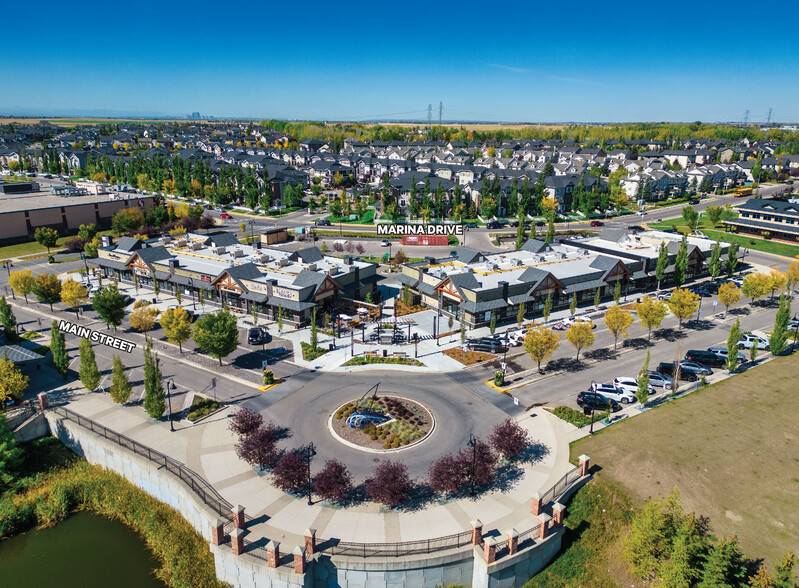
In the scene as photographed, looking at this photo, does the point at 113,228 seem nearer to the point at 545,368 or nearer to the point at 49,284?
the point at 49,284

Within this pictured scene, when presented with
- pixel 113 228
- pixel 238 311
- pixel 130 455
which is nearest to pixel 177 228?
pixel 113 228

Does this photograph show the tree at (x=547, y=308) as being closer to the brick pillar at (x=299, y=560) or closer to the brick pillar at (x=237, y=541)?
the brick pillar at (x=299, y=560)

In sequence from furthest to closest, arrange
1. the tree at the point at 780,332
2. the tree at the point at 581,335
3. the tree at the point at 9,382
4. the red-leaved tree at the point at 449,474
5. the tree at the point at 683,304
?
the tree at the point at 683,304, the tree at the point at 780,332, the tree at the point at 581,335, the tree at the point at 9,382, the red-leaved tree at the point at 449,474

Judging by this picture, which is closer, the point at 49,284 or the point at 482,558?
the point at 482,558

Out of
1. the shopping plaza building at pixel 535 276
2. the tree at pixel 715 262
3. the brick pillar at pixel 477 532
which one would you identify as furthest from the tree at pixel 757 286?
the brick pillar at pixel 477 532

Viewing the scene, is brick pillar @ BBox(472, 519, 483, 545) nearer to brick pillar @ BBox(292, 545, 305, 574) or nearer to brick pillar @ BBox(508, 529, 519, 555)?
brick pillar @ BBox(508, 529, 519, 555)

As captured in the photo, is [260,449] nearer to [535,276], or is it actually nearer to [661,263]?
[535,276]

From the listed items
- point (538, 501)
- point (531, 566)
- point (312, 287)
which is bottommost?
point (531, 566)
